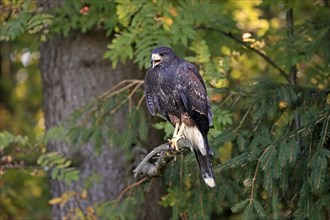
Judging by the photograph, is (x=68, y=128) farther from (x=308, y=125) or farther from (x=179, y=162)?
(x=308, y=125)

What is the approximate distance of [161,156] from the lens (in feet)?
15.5

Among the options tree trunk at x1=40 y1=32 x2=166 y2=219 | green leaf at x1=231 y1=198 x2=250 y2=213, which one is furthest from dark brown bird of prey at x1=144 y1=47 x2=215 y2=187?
tree trunk at x1=40 y1=32 x2=166 y2=219

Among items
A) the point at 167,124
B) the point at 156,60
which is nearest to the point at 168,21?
the point at 167,124

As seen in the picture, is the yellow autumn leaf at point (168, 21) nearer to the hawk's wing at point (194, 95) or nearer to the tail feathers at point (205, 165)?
the hawk's wing at point (194, 95)

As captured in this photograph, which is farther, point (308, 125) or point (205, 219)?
point (205, 219)

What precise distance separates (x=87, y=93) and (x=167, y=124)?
1637 mm

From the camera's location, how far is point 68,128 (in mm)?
6582

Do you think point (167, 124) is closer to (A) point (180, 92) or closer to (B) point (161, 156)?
(A) point (180, 92)

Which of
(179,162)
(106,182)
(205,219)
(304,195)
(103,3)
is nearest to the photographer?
(304,195)

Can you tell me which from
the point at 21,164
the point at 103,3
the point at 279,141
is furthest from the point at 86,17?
the point at 279,141

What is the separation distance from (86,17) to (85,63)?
59cm

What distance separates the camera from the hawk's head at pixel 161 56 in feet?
17.1

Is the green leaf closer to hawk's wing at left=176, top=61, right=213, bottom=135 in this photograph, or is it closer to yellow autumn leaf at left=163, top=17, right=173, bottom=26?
hawk's wing at left=176, top=61, right=213, bottom=135

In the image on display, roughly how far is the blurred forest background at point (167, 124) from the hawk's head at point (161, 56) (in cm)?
56
